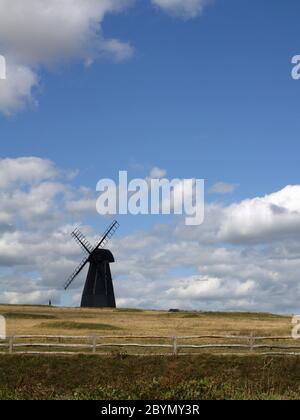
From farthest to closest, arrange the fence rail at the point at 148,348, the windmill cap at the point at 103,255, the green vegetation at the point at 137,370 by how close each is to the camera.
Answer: the windmill cap at the point at 103,255
the fence rail at the point at 148,348
the green vegetation at the point at 137,370

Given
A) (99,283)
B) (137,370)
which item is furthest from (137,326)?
(99,283)

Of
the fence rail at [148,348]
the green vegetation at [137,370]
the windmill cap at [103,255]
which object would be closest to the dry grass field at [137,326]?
the windmill cap at [103,255]

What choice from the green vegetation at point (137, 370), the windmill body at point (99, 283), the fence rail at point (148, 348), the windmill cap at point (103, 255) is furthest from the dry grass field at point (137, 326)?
the green vegetation at point (137, 370)

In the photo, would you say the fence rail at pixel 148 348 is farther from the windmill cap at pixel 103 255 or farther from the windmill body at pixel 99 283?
the windmill cap at pixel 103 255

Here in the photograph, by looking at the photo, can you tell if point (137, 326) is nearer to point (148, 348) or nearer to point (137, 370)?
point (148, 348)

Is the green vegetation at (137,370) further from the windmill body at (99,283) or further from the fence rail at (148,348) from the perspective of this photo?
the windmill body at (99,283)

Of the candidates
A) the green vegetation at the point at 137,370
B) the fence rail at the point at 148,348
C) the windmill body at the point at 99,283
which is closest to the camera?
the green vegetation at the point at 137,370

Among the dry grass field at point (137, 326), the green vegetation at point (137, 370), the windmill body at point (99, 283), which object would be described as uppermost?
the windmill body at point (99, 283)

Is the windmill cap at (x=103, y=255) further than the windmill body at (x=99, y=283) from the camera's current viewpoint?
Yes

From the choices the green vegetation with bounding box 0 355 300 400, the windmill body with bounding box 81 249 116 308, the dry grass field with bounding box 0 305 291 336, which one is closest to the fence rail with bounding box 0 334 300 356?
the green vegetation with bounding box 0 355 300 400

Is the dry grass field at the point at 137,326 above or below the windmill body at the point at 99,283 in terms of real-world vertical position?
below

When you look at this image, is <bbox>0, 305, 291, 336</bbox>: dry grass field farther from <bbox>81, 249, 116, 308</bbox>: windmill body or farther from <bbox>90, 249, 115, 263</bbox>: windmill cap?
<bbox>90, 249, 115, 263</bbox>: windmill cap
